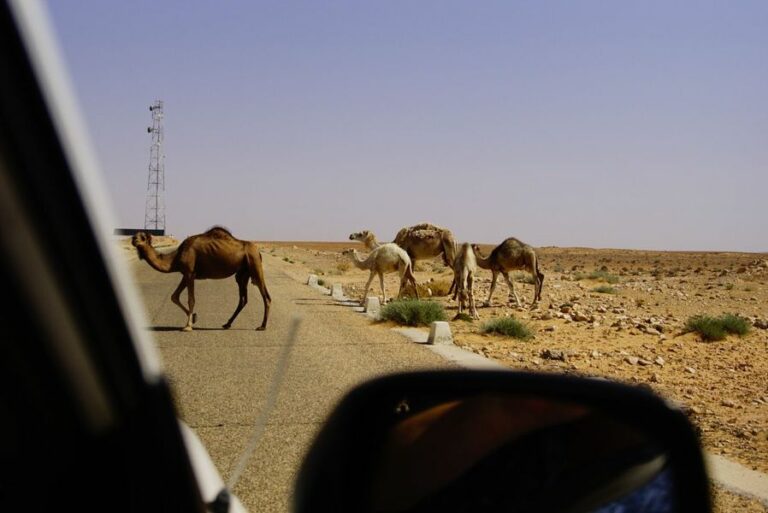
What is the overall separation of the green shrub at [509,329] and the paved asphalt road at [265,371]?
79.9 inches

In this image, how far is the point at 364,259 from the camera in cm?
2673

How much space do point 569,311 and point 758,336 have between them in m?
5.11

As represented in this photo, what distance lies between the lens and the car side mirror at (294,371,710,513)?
6.75ft

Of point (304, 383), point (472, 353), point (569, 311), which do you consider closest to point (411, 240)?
point (569, 311)

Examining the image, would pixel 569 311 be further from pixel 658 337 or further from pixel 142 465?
pixel 142 465

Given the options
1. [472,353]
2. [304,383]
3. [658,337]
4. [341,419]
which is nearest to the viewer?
[341,419]

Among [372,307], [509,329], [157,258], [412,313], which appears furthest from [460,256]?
[157,258]

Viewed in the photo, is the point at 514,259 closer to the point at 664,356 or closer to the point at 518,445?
the point at 664,356

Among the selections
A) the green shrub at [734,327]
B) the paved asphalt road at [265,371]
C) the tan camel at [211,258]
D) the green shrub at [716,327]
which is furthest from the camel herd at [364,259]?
the green shrub at [734,327]

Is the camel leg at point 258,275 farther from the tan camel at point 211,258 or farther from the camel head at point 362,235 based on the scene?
the camel head at point 362,235

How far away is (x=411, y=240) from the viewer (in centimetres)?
3153

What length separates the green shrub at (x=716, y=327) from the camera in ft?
57.3

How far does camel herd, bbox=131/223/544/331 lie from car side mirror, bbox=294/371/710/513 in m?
14.6

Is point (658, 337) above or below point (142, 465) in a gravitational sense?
below
